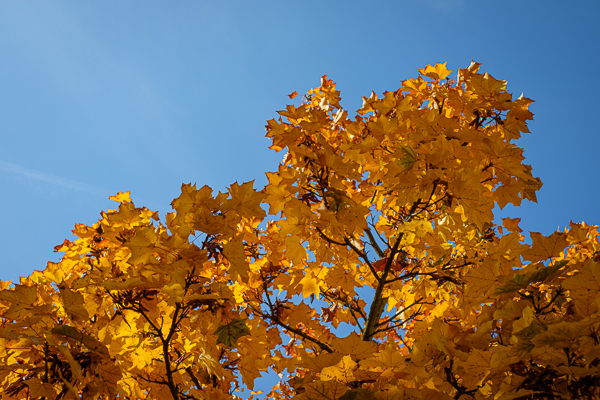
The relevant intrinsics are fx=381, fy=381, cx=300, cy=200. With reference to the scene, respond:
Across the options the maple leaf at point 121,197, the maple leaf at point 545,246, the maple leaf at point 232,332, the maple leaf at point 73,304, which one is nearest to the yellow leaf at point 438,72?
the maple leaf at point 545,246

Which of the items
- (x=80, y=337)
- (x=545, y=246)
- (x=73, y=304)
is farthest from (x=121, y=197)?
(x=545, y=246)

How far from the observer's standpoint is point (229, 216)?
211 centimetres

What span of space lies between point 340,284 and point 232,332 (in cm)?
119

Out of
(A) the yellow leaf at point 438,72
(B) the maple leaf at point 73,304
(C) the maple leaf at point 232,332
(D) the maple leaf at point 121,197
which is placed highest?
(A) the yellow leaf at point 438,72

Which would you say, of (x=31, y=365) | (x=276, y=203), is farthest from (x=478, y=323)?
(x=31, y=365)

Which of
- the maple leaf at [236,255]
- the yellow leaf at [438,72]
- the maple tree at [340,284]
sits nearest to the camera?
the maple tree at [340,284]

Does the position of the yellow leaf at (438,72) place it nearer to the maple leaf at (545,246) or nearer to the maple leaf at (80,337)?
the maple leaf at (545,246)

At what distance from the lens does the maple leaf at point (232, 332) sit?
2.18 m

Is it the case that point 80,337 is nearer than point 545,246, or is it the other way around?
point 80,337

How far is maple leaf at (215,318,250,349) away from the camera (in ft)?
7.16

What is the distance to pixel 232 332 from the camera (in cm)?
220

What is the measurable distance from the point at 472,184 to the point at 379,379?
49.3 inches

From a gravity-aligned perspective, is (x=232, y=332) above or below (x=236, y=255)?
below

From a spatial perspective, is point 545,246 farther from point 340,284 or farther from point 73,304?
point 73,304
